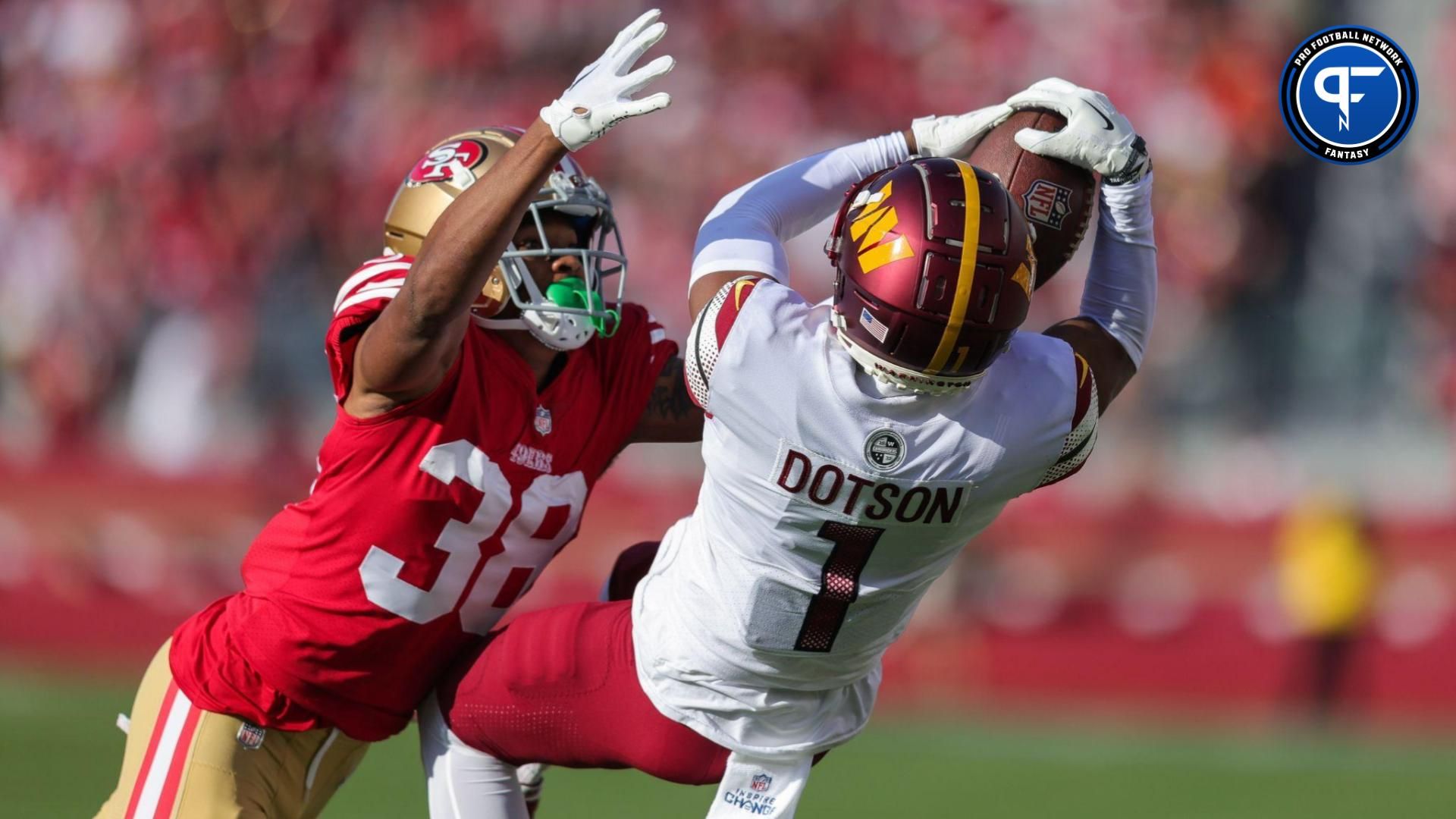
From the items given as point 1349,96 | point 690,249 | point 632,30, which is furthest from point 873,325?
point 690,249

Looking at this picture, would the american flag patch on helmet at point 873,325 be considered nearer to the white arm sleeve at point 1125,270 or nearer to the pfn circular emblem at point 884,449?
the pfn circular emblem at point 884,449

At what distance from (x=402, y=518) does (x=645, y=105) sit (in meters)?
1.03

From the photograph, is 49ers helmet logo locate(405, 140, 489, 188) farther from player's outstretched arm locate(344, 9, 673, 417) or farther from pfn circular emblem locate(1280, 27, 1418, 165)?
pfn circular emblem locate(1280, 27, 1418, 165)

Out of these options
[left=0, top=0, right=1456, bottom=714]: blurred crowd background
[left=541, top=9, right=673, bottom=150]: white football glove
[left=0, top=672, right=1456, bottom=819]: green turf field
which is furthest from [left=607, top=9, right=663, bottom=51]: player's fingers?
[left=0, top=0, right=1456, bottom=714]: blurred crowd background

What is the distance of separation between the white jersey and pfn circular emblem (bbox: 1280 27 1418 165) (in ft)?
13.8

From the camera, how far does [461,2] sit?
1123 centimetres

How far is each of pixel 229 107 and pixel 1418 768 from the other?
Result: 25.1ft

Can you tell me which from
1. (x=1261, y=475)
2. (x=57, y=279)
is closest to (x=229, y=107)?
(x=57, y=279)

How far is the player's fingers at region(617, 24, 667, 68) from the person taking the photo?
11.0ft

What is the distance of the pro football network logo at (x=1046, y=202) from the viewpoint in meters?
3.58

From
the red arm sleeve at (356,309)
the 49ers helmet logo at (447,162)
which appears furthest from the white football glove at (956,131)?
the red arm sleeve at (356,309)

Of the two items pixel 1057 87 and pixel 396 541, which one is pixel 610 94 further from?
pixel 396 541

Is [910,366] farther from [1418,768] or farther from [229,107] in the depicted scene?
[229,107]

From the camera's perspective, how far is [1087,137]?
3537 mm
